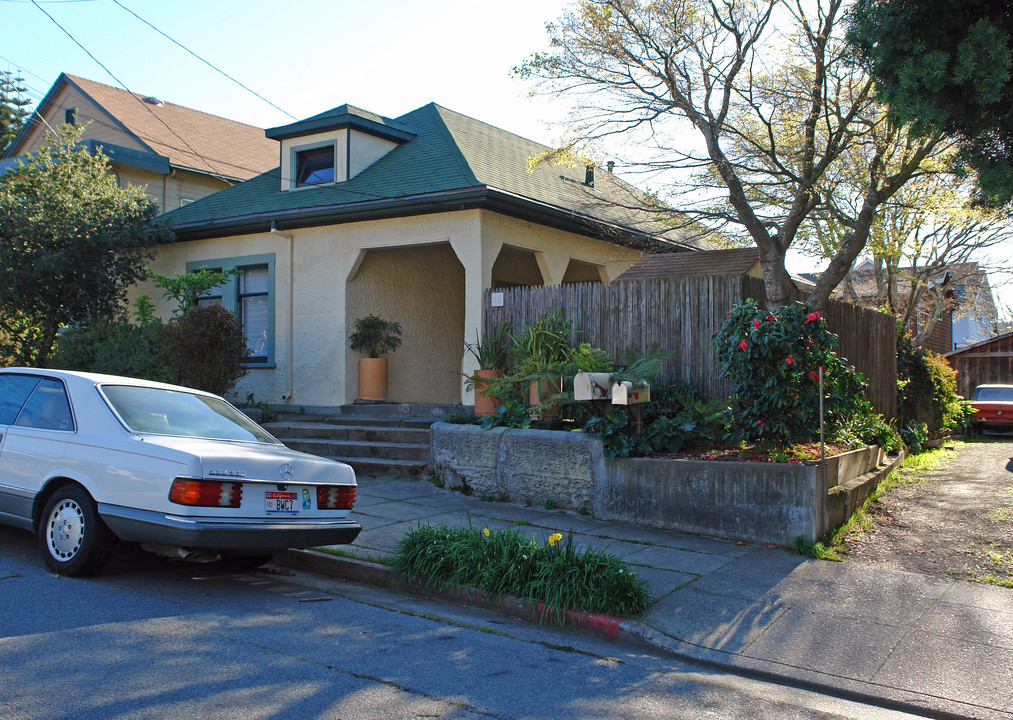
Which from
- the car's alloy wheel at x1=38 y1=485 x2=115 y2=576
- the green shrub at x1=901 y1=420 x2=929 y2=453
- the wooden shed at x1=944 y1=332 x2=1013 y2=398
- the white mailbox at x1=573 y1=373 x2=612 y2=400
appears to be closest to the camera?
the car's alloy wheel at x1=38 y1=485 x2=115 y2=576

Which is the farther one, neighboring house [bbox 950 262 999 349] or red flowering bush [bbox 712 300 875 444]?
neighboring house [bbox 950 262 999 349]

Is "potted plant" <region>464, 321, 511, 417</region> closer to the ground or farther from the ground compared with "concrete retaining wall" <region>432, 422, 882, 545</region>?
farther from the ground

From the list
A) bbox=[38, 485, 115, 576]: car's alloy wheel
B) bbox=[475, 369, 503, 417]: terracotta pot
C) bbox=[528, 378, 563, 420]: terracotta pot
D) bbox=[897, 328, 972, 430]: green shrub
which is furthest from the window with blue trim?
bbox=[897, 328, 972, 430]: green shrub

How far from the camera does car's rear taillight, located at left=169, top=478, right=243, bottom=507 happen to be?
532 centimetres

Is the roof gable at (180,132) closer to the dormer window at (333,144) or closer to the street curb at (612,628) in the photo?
the dormer window at (333,144)

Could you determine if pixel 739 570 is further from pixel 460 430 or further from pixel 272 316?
pixel 272 316

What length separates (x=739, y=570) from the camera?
21.1 feet

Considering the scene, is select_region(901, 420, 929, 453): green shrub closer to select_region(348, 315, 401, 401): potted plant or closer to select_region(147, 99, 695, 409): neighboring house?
select_region(147, 99, 695, 409): neighboring house

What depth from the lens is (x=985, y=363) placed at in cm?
2720

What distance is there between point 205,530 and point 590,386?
4046mm

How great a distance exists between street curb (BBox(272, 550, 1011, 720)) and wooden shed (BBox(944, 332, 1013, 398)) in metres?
25.6

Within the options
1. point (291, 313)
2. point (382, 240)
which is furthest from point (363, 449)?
point (291, 313)

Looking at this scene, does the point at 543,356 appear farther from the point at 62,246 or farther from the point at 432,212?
the point at 62,246

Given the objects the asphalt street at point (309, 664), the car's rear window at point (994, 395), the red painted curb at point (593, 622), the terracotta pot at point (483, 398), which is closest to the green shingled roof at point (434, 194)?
the terracotta pot at point (483, 398)
